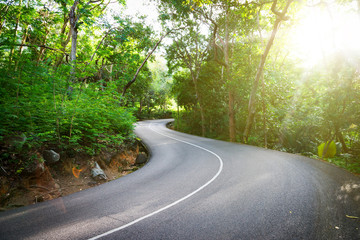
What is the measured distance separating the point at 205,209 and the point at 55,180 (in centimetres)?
548

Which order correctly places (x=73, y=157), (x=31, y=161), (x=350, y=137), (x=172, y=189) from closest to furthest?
(x=31, y=161) < (x=172, y=189) < (x=73, y=157) < (x=350, y=137)

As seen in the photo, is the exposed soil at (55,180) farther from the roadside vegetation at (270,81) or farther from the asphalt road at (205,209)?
the roadside vegetation at (270,81)

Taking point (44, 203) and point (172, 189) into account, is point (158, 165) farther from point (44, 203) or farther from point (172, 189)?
point (44, 203)

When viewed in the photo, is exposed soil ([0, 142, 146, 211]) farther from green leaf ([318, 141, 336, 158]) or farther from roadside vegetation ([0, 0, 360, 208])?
green leaf ([318, 141, 336, 158])

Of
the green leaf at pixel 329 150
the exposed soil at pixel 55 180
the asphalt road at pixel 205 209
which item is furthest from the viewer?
the green leaf at pixel 329 150

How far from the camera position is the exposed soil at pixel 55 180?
16.8ft

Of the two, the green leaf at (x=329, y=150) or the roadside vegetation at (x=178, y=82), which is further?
the green leaf at (x=329, y=150)

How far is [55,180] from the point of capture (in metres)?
6.34

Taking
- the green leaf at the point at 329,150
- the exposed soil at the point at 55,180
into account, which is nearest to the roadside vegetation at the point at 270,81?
the green leaf at the point at 329,150

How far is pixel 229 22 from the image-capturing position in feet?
55.7

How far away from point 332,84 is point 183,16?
49.6 ft

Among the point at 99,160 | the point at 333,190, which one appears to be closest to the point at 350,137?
the point at 333,190

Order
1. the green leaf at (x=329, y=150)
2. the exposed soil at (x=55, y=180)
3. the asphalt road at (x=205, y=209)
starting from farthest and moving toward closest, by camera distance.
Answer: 1. the green leaf at (x=329, y=150)
2. the exposed soil at (x=55, y=180)
3. the asphalt road at (x=205, y=209)

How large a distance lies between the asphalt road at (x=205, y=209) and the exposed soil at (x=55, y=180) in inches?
20.9
